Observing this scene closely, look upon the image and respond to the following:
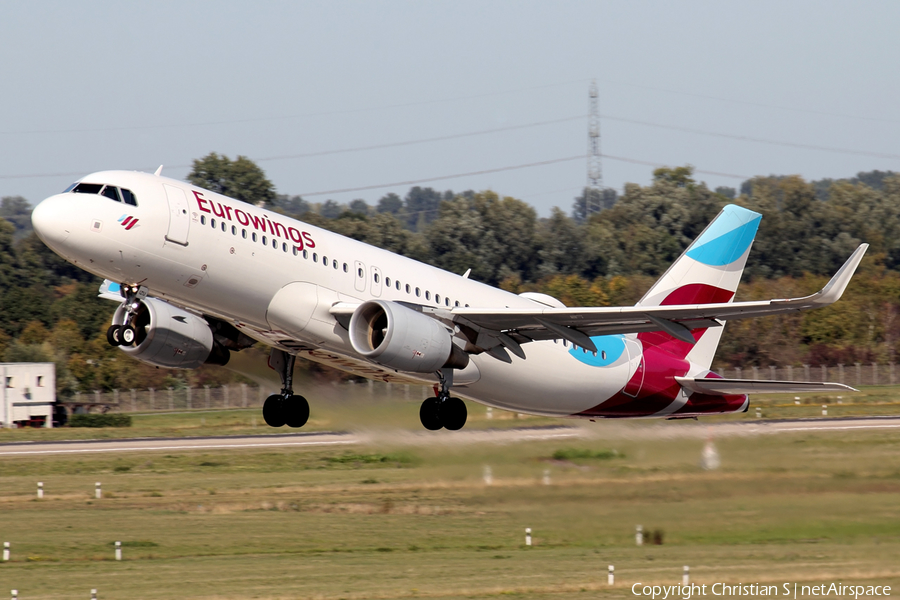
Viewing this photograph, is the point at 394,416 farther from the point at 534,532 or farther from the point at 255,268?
the point at 534,532

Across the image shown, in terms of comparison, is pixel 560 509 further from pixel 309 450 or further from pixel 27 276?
pixel 27 276

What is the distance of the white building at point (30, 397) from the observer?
64.0 m

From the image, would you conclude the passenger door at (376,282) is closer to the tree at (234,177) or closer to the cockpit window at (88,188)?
the cockpit window at (88,188)

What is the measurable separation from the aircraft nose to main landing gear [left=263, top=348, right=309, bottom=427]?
317 inches

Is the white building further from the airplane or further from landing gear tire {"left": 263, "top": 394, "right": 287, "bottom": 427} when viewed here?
landing gear tire {"left": 263, "top": 394, "right": 287, "bottom": 427}

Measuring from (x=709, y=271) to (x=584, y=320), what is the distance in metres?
9.64

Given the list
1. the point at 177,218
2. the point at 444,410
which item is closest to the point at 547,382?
the point at 444,410

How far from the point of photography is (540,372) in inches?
1231

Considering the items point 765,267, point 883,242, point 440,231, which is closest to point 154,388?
point 440,231

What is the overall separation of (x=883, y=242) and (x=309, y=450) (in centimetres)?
8656

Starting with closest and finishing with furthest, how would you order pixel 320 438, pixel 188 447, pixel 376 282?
pixel 376 282 < pixel 188 447 < pixel 320 438

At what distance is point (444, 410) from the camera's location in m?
28.5

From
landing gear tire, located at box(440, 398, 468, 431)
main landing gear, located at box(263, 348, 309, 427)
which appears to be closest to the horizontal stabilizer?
landing gear tire, located at box(440, 398, 468, 431)

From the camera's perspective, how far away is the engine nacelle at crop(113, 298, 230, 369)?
28.7 m
